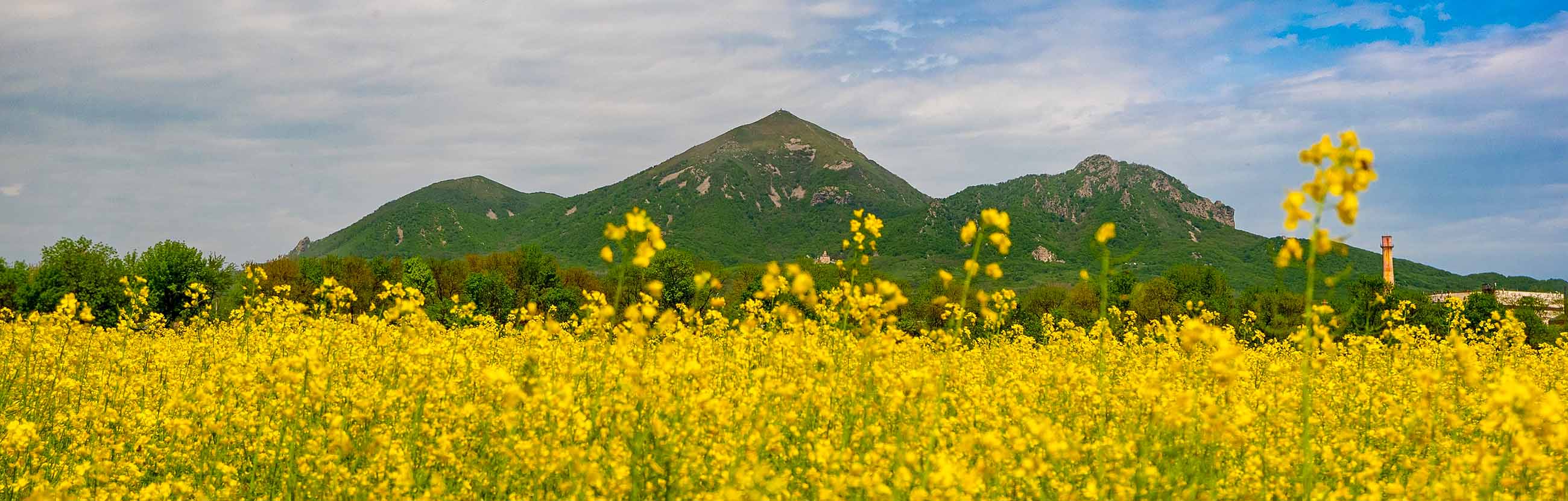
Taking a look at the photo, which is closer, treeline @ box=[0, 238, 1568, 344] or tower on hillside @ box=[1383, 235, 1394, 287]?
treeline @ box=[0, 238, 1568, 344]

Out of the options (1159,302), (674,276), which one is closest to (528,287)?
(674,276)

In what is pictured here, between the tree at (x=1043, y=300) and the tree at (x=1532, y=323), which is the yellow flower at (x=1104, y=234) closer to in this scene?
the tree at (x=1532, y=323)

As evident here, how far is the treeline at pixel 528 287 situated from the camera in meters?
53.7

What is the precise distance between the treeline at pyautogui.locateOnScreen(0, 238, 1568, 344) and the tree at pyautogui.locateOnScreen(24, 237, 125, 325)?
82mm

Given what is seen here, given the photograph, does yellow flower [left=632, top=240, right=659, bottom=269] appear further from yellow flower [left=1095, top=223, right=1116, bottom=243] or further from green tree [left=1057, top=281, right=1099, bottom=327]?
green tree [left=1057, top=281, right=1099, bottom=327]

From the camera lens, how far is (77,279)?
2142 inches

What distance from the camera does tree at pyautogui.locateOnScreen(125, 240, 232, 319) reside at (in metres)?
55.0

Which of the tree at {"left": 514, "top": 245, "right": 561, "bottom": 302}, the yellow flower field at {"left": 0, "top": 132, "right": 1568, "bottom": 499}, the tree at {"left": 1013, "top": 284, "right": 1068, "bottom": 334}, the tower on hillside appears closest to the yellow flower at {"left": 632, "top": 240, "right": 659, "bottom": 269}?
the yellow flower field at {"left": 0, "top": 132, "right": 1568, "bottom": 499}

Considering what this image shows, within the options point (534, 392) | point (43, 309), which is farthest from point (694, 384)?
point (43, 309)

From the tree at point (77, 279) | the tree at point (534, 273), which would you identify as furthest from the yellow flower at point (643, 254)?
the tree at point (534, 273)

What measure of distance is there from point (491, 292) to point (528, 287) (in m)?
5.35

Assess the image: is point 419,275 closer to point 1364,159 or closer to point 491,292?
point 491,292

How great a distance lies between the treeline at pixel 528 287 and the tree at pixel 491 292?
0.30ft

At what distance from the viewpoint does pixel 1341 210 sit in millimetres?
3676
